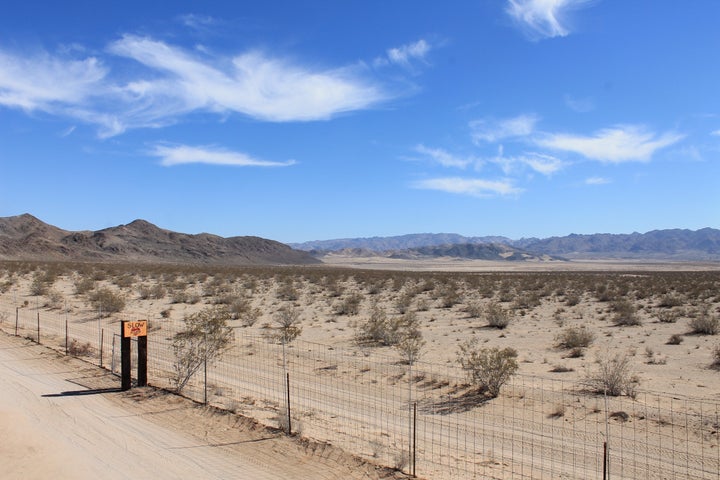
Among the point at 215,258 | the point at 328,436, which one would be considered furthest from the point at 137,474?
the point at 215,258

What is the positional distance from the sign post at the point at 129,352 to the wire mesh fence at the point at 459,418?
736mm

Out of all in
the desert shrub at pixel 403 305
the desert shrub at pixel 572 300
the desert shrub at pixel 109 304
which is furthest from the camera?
the desert shrub at pixel 572 300

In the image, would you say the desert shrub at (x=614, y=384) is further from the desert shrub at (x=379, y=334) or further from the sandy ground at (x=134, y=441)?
the desert shrub at (x=379, y=334)

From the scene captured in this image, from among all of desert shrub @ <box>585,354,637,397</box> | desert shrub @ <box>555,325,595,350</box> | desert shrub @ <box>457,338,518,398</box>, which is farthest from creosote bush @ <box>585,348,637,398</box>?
desert shrub @ <box>555,325,595,350</box>

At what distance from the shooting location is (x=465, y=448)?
951 cm

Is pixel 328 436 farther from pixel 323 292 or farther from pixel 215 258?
pixel 215 258

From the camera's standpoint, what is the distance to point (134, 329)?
12.8m

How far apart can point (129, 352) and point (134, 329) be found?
2.24 feet

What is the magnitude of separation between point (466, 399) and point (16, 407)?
9.51m

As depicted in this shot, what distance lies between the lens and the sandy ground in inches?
313

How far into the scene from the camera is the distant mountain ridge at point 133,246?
115062 millimetres

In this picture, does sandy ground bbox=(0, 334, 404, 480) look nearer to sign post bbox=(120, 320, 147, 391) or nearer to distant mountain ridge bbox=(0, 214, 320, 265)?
sign post bbox=(120, 320, 147, 391)

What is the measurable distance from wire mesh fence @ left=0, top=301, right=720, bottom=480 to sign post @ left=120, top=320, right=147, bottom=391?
29.0 inches

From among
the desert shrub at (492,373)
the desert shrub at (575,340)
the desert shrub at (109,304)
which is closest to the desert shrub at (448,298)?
the desert shrub at (575,340)
